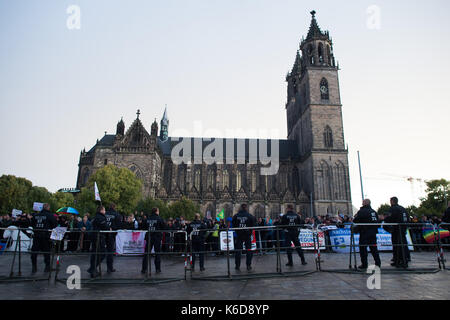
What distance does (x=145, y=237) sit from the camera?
9.09 metres

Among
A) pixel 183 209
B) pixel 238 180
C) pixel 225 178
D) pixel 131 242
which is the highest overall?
pixel 225 178

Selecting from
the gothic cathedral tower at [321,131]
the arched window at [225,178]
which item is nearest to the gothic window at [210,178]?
the arched window at [225,178]

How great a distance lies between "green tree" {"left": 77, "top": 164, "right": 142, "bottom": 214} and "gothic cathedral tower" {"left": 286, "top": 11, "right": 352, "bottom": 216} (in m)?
27.4

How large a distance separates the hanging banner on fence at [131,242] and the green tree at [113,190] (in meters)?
29.6

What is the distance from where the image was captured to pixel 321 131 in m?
49.0

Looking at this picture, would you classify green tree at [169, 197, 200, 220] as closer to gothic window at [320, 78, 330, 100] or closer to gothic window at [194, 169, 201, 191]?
gothic window at [194, 169, 201, 191]

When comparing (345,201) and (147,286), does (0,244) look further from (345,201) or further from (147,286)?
(345,201)

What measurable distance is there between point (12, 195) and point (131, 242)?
4601 centimetres

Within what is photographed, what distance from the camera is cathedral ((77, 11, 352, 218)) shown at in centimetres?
4688

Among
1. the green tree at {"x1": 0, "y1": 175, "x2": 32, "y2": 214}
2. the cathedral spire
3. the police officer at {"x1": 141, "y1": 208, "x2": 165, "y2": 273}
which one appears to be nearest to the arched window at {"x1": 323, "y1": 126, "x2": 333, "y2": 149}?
the cathedral spire

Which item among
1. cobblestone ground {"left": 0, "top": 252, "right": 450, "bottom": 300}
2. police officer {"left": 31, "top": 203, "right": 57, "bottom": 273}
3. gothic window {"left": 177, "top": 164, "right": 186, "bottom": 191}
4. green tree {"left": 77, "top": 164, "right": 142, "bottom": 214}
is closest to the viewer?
cobblestone ground {"left": 0, "top": 252, "right": 450, "bottom": 300}

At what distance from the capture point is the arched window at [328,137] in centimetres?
4891

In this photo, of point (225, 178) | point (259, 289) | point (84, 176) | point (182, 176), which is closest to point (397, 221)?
point (259, 289)

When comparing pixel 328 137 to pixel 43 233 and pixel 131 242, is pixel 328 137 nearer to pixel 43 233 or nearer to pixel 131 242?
pixel 131 242
